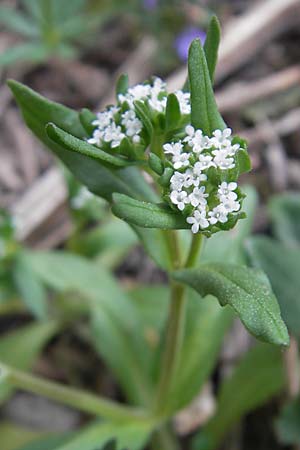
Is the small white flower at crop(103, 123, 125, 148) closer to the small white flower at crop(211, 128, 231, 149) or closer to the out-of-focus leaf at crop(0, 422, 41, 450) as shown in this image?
the small white flower at crop(211, 128, 231, 149)

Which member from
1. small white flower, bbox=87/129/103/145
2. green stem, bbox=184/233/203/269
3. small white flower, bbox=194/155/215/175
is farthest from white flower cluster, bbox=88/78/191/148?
green stem, bbox=184/233/203/269

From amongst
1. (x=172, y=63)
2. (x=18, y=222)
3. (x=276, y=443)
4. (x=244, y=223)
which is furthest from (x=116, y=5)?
(x=276, y=443)

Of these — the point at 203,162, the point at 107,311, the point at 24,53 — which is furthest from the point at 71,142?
the point at 24,53

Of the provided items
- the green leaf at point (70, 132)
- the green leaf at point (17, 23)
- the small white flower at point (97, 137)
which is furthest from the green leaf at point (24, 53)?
the small white flower at point (97, 137)

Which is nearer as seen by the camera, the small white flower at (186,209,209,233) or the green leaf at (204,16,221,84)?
the small white flower at (186,209,209,233)

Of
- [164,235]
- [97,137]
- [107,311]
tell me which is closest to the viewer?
[97,137]

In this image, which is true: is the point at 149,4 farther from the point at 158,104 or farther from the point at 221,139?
the point at 221,139
